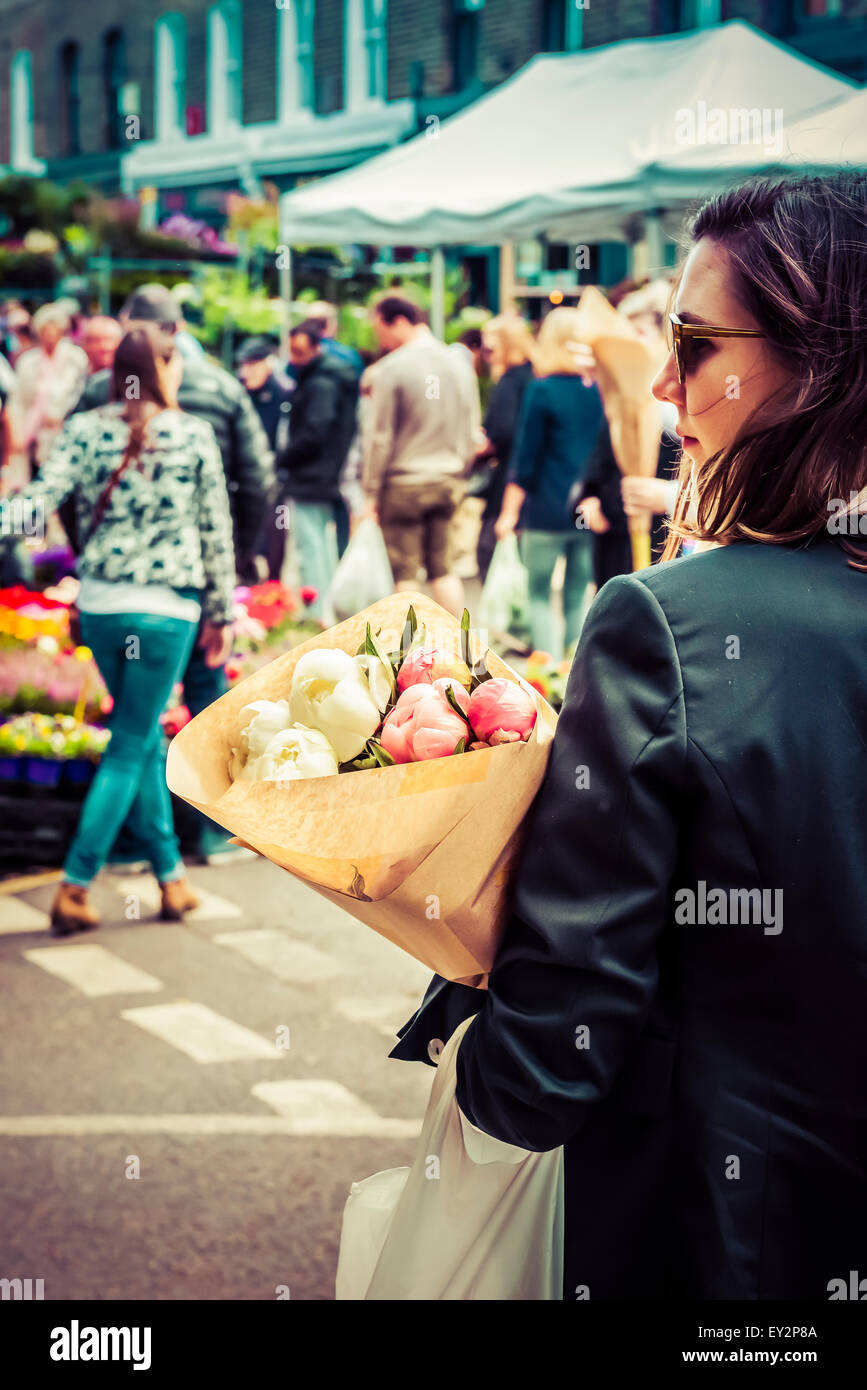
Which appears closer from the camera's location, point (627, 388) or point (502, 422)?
point (627, 388)

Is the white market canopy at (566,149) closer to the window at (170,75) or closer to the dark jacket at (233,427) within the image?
the dark jacket at (233,427)

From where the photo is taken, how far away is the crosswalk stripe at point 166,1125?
3.67 m

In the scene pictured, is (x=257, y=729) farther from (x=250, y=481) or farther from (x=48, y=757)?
(x=250, y=481)

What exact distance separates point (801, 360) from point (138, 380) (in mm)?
3896

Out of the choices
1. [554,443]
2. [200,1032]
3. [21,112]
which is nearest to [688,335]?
[200,1032]

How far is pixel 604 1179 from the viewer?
1475mm

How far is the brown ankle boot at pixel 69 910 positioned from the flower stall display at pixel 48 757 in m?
0.97

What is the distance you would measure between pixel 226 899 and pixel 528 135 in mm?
7695

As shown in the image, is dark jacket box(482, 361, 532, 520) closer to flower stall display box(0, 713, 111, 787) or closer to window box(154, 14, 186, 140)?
flower stall display box(0, 713, 111, 787)

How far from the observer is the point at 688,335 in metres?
1.50

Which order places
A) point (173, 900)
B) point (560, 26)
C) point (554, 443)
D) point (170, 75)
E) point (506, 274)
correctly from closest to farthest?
point (173, 900)
point (554, 443)
point (506, 274)
point (560, 26)
point (170, 75)

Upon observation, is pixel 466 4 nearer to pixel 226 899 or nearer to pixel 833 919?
pixel 226 899

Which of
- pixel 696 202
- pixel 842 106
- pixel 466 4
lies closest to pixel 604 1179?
pixel 696 202

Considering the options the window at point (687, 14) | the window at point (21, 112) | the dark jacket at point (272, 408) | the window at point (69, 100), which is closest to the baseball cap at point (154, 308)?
the dark jacket at point (272, 408)
